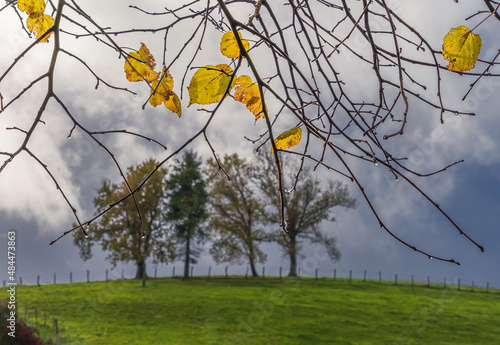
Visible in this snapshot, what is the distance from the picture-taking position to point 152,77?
1576 millimetres

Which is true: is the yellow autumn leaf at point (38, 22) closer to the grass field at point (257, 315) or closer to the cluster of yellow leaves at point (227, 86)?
the cluster of yellow leaves at point (227, 86)

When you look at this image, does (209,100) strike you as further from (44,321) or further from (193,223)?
(193,223)

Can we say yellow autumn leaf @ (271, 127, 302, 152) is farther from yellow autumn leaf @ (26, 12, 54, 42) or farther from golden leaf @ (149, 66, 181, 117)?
yellow autumn leaf @ (26, 12, 54, 42)

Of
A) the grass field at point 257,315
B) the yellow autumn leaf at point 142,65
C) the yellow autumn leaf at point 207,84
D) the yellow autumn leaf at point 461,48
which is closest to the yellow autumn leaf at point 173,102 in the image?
the yellow autumn leaf at point 142,65

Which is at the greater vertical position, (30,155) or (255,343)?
(30,155)

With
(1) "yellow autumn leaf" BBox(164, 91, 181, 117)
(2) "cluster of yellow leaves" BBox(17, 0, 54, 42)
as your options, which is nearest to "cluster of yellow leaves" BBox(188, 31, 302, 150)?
(1) "yellow autumn leaf" BBox(164, 91, 181, 117)

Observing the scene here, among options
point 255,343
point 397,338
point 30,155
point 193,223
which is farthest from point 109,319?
point 30,155

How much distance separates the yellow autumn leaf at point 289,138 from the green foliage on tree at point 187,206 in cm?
2995

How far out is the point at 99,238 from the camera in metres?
29.9

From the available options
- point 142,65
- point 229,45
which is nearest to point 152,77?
point 142,65

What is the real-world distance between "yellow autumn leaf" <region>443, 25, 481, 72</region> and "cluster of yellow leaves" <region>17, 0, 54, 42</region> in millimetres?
1290

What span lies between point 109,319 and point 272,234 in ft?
46.8

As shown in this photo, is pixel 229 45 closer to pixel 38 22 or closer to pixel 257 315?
pixel 38 22

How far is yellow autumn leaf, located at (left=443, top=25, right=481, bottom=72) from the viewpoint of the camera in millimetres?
1359
